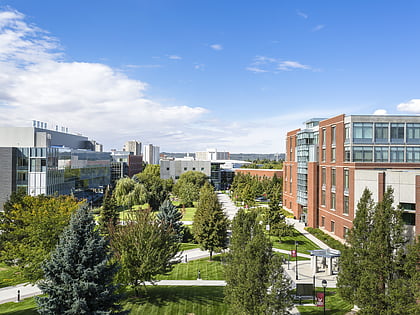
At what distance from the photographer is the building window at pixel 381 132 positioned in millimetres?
39344

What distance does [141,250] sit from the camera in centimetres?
1928

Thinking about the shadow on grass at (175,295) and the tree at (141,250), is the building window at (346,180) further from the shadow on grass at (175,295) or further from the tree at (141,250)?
the tree at (141,250)

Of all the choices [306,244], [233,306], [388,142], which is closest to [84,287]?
[233,306]

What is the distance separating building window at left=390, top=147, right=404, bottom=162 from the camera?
129 feet

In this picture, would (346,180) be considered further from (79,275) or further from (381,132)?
(79,275)

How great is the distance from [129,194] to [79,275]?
49072 millimetres

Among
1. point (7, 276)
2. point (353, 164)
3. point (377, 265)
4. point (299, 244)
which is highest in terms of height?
point (353, 164)

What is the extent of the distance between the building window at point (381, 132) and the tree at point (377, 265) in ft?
84.1

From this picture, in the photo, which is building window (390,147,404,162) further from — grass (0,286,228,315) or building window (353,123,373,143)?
grass (0,286,228,315)

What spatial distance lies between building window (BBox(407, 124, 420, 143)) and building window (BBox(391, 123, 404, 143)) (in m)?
0.84

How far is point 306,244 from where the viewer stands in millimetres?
38875

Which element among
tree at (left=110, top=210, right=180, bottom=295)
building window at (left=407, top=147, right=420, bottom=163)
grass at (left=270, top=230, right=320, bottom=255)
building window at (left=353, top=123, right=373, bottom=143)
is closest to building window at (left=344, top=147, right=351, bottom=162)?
building window at (left=353, top=123, right=373, bottom=143)

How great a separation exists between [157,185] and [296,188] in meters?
28.6

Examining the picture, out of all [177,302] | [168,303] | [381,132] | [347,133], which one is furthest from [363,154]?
[168,303]
